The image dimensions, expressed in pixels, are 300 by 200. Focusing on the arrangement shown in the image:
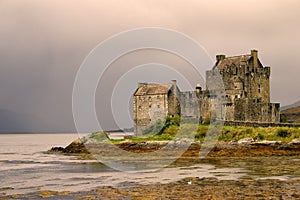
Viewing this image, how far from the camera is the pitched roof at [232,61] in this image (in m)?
63.7

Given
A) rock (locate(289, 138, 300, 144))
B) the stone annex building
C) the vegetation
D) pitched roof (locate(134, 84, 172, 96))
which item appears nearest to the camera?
rock (locate(289, 138, 300, 144))

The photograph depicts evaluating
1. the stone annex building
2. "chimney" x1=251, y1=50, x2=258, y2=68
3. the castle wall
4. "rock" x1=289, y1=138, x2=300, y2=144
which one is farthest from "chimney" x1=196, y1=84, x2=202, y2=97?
"rock" x1=289, y1=138, x2=300, y2=144

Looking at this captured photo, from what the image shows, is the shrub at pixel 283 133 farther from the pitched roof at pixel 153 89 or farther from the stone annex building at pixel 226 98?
the pitched roof at pixel 153 89

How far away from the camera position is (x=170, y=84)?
66.8 metres

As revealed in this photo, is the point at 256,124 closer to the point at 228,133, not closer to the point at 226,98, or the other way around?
the point at 228,133

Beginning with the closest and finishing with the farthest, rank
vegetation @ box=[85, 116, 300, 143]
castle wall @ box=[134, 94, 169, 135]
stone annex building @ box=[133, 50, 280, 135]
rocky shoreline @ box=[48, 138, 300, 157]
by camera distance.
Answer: rocky shoreline @ box=[48, 138, 300, 157], vegetation @ box=[85, 116, 300, 143], stone annex building @ box=[133, 50, 280, 135], castle wall @ box=[134, 94, 169, 135]

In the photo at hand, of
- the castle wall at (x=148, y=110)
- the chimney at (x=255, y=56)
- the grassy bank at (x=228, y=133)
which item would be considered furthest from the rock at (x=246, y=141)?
the chimney at (x=255, y=56)

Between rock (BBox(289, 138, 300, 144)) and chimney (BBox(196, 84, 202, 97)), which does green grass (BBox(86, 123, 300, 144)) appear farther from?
chimney (BBox(196, 84, 202, 97))

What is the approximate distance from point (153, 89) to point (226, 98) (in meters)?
12.8

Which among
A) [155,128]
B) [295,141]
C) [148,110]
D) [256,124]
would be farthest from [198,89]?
[295,141]

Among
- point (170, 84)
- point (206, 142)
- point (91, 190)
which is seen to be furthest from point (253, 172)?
point (170, 84)

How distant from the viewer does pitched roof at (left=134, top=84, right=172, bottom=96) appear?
217ft

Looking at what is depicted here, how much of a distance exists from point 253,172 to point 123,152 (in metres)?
24.2

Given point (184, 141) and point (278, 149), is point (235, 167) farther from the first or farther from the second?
point (184, 141)
